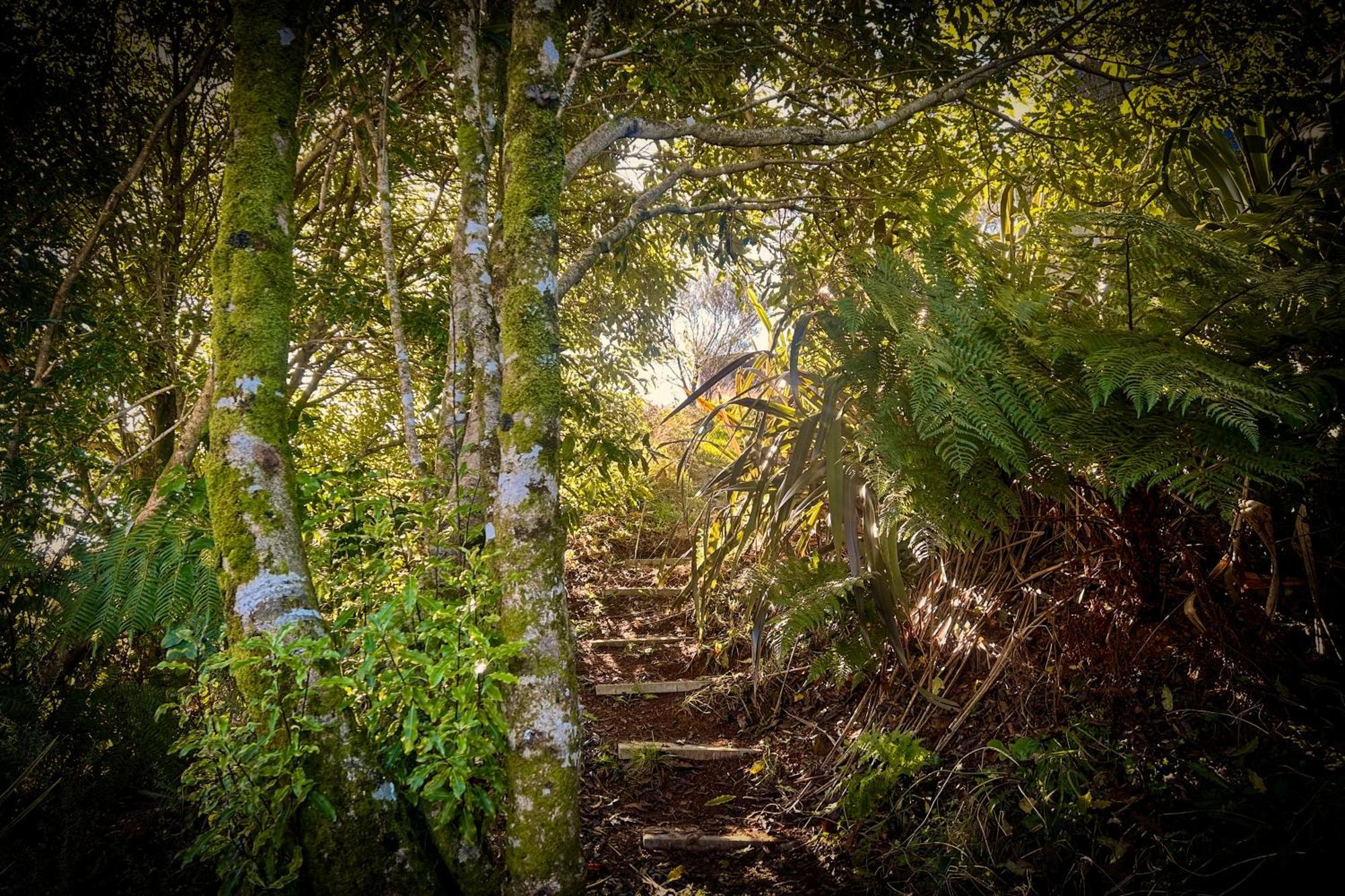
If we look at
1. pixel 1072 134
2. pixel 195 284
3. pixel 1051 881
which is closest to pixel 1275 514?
pixel 1051 881

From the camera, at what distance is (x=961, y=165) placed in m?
3.38

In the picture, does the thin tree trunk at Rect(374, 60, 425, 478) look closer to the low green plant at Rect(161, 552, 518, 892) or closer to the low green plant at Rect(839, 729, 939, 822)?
the low green plant at Rect(161, 552, 518, 892)

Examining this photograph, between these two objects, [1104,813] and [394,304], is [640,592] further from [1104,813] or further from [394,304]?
[1104,813]

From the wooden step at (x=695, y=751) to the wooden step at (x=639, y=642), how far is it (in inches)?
58.6

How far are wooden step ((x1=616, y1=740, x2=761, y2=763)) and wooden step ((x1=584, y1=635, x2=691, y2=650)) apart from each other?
1.49 meters

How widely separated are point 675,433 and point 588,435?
4302 mm

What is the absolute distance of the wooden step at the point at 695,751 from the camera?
3.00 m

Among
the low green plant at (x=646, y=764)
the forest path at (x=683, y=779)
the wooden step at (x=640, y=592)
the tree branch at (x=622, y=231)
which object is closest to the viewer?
the forest path at (x=683, y=779)

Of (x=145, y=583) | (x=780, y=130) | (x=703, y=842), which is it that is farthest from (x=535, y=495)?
(x=780, y=130)

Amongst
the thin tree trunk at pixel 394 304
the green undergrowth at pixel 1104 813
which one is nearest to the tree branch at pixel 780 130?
the thin tree trunk at pixel 394 304

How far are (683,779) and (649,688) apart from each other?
3.22 feet

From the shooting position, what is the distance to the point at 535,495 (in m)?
1.82

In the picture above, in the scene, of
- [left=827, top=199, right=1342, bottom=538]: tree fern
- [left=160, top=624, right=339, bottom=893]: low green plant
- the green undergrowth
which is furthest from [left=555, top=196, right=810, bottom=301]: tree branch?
the green undergrowth

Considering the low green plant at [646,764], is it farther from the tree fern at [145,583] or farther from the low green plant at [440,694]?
the tree fern at [145,583]
